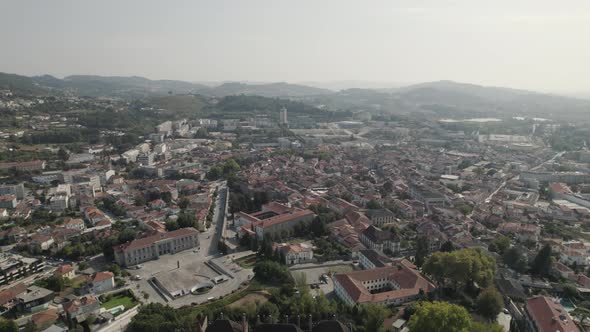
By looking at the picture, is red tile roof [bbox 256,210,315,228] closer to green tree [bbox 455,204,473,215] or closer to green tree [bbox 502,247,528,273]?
green tree [bbox 455,204,473,215]

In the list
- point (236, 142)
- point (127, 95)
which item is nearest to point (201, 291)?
point (236, 142)

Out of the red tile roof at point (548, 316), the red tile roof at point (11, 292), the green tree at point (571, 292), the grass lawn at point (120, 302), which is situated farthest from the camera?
the green tree at point (571, 292)

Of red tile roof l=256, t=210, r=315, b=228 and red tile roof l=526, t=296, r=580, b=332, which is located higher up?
red tile roof l=526, t=296, r=580, b=332

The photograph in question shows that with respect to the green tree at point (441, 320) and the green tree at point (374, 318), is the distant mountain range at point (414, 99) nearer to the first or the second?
the green tree at point (374, 318)

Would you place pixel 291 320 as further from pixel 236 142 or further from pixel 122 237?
pixel 236 142

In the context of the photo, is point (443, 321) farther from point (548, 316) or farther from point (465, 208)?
point (465, 208)

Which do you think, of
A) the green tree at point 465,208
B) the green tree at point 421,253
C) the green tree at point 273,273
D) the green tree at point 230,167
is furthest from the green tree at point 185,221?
the green tree at point 465,208

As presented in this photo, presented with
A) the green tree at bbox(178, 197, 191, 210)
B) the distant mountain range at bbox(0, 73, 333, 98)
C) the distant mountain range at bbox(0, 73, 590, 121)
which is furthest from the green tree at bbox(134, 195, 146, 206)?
the distant mountain range at bbox(0, 73, 590, 121)
